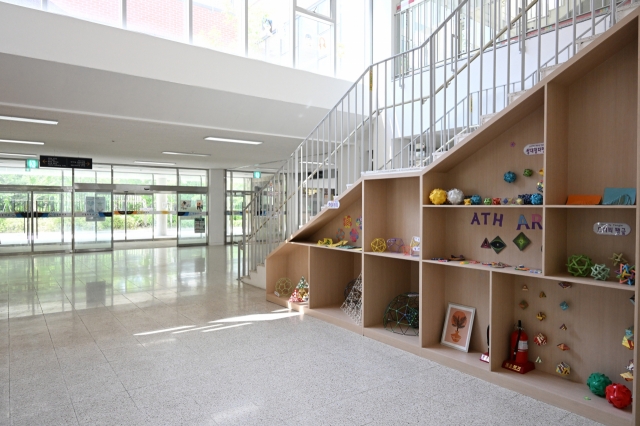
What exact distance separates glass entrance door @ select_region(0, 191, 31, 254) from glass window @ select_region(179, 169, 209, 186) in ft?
16.9

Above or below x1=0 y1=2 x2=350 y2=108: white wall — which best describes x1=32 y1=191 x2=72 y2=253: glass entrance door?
below

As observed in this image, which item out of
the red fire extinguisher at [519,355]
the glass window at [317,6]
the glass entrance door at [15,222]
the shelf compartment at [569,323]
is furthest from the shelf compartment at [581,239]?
the glass entrance door at [15,222]

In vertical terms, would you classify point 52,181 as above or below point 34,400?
above

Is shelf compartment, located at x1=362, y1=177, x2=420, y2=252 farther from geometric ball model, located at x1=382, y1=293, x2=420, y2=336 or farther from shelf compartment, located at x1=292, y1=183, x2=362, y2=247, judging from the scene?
geometric ball model, located at x1=382, y1=293, x2=420, y2=336

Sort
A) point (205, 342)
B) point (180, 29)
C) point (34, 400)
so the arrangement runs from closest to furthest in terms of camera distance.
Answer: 1. point (34, 400)
2. point (205, 342)
3. point (180, 29)

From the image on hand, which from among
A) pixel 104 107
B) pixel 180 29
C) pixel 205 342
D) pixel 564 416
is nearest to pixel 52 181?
pixel 104 107

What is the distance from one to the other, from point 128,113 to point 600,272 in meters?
7.40

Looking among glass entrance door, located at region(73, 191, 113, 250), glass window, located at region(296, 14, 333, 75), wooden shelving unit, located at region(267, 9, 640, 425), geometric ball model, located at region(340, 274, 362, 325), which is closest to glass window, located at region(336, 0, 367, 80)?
glass window, located at region(296, 14, 333, 75)

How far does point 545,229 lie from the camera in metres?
3.37

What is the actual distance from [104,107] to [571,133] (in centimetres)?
693

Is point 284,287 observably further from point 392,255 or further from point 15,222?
point 15,222

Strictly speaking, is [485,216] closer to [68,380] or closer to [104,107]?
[68,380]

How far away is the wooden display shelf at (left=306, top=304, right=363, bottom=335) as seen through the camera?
5.39 metres

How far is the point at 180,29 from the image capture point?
7094 mm
